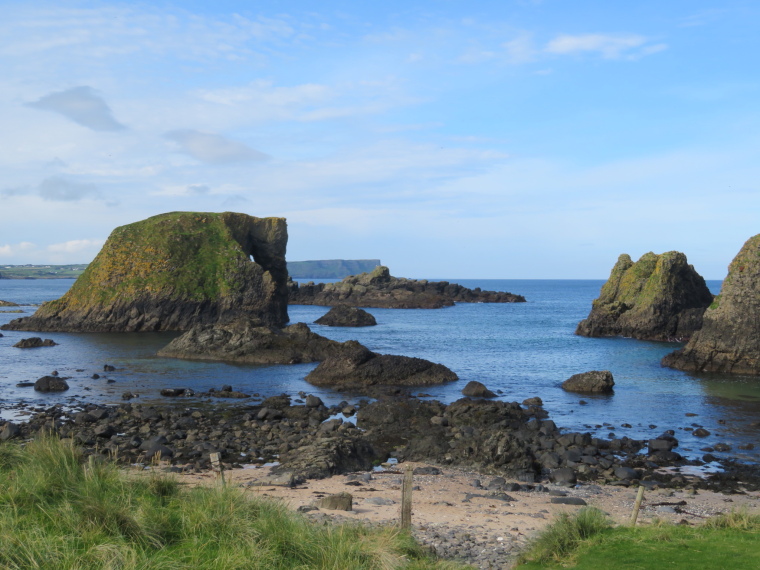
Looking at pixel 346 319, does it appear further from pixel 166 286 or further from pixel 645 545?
pixel 645 545

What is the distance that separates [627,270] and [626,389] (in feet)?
146

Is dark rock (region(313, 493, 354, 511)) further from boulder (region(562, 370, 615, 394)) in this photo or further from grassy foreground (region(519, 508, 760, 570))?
boulder (region(562, 370, 615, 394))

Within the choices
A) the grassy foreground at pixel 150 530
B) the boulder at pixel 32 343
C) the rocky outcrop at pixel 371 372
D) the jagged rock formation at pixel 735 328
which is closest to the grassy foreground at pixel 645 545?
the grassy foreground at pixel 150 530

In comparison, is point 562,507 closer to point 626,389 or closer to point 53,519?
point 53,519

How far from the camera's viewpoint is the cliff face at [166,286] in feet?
254

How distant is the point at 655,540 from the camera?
529 inches

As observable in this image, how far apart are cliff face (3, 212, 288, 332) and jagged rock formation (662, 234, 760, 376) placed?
50.2 meters

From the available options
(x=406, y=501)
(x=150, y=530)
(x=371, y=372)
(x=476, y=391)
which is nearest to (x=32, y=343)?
(x=371, y=372)

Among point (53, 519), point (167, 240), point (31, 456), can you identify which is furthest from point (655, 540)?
point (167, 240)

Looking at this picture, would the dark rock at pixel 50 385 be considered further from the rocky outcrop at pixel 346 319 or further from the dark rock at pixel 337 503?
the rocky outcrop at pixel 346 319

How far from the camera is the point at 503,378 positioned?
47688 millimetres

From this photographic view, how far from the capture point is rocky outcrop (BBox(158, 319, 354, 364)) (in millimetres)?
53000

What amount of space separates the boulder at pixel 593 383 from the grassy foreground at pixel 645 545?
2706 cm

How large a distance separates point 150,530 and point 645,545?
9.86 m
